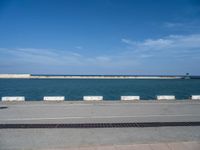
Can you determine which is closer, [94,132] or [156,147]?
[156,147]

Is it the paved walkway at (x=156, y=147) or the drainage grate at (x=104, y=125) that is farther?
the drainage grate at (x=104, y=125)

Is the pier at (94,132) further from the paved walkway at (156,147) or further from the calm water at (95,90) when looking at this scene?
the calm water at (95,90)

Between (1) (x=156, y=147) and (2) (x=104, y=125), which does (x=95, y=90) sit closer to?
(2) (x=104, y=125)

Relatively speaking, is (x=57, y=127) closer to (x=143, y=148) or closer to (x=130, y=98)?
(x=143, y=148)

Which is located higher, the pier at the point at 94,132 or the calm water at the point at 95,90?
the pier at the point at 94,132

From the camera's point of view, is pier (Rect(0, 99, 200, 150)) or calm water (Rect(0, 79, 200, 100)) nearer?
pier (Rect(0, 99, 200, 150))

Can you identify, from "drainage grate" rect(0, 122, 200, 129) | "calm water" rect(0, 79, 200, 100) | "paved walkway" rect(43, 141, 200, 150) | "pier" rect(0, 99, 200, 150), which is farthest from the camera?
"calm water" rect(0, 79, 200, 100)

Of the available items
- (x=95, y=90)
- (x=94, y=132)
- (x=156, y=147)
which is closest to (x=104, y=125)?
(x=94, y=132)

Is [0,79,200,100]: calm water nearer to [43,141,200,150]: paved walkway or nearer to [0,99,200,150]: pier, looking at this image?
[0,99,200,150]: pier

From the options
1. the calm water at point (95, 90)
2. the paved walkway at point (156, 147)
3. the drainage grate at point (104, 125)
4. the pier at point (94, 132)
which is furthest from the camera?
the calm water at point (95, 90)

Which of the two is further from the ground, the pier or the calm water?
the pier

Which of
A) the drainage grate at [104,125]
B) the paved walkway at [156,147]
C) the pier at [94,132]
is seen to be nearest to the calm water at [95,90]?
the pier at [94,132]

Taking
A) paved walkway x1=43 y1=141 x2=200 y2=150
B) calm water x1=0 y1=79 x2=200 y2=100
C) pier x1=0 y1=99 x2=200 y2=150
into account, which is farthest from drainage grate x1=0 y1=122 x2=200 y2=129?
calm water x1=0 y1=79 x2=200 y2=100

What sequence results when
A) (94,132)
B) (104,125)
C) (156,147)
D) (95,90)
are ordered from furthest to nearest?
(95,90), (104,125), (94,132), (156,147)
